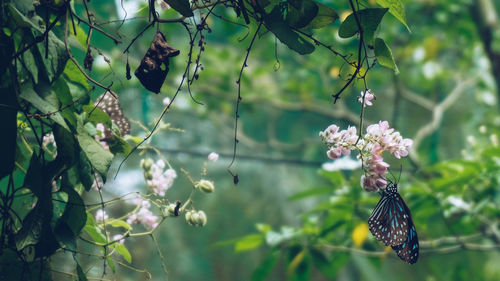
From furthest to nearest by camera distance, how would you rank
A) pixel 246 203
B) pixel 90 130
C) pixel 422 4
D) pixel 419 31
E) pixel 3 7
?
pixel 246 203, pixel 419 31, pixel 422 4, pixel 90 130, pixel 3 7

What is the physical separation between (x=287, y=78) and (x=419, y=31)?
0.72 metres

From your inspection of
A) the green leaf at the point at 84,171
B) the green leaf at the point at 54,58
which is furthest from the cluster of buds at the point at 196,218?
the green leaf at the point at 54,58

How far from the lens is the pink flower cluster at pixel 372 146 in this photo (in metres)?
0.51

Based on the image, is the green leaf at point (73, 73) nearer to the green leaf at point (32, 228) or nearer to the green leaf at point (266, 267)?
the green leaf at point (32, 228)

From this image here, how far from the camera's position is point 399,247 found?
2.12 ft

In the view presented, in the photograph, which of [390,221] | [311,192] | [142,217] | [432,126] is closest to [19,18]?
[142,217]

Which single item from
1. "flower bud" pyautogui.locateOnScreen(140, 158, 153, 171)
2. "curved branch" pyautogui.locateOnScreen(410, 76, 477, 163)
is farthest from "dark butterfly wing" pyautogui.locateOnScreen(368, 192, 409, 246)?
"curved branch" pyautogui.locateOnScreen(410, 76, 477, 163)

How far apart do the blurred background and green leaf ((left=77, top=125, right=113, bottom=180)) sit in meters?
0.23

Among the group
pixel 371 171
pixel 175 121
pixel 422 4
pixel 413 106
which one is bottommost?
pixel 413 106

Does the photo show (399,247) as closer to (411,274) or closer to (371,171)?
(371,171)

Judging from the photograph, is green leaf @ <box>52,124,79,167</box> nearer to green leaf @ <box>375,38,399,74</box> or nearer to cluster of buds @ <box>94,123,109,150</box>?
cluster of buds @ <box>94,123,109,150</box>

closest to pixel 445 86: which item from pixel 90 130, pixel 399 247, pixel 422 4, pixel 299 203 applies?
pixel 422 4

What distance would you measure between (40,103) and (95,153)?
0.08 m

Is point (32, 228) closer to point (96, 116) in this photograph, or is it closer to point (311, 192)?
point (96, 116)
